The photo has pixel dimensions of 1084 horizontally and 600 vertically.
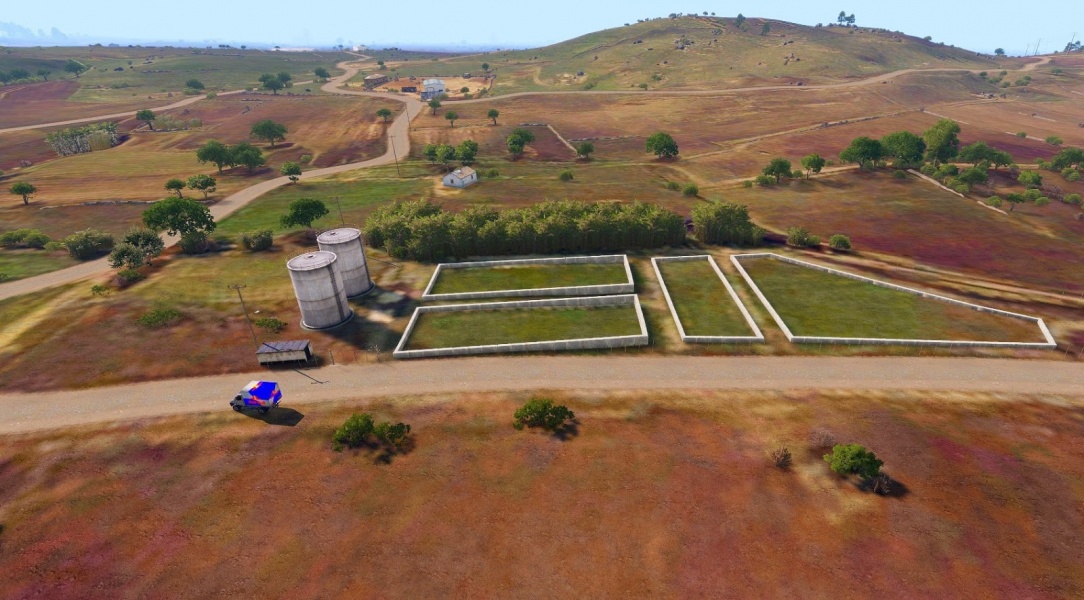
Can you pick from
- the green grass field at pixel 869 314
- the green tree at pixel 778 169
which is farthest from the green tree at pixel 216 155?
the green tree at pixel 778 169

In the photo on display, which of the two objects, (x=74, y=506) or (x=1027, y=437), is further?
(x=1027, y=437)

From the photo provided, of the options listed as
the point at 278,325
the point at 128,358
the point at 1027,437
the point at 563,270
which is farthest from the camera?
the point at 563,270

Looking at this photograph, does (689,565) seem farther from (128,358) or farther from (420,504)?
(128,358)

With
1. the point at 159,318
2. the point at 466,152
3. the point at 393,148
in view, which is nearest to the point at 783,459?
the point at 159,318

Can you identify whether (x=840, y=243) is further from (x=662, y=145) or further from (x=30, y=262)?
(x=30, y=262)

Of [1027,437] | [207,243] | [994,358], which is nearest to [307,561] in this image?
[1027,437]

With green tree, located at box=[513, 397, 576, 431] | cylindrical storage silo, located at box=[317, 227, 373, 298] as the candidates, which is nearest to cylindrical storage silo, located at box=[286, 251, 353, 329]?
cylindrical storage silo, located at box=[317, 227, 373, 298]

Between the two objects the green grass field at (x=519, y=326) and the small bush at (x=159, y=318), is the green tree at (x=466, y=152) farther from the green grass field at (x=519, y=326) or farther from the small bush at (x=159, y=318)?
the small bush at (x=159, y=318)
